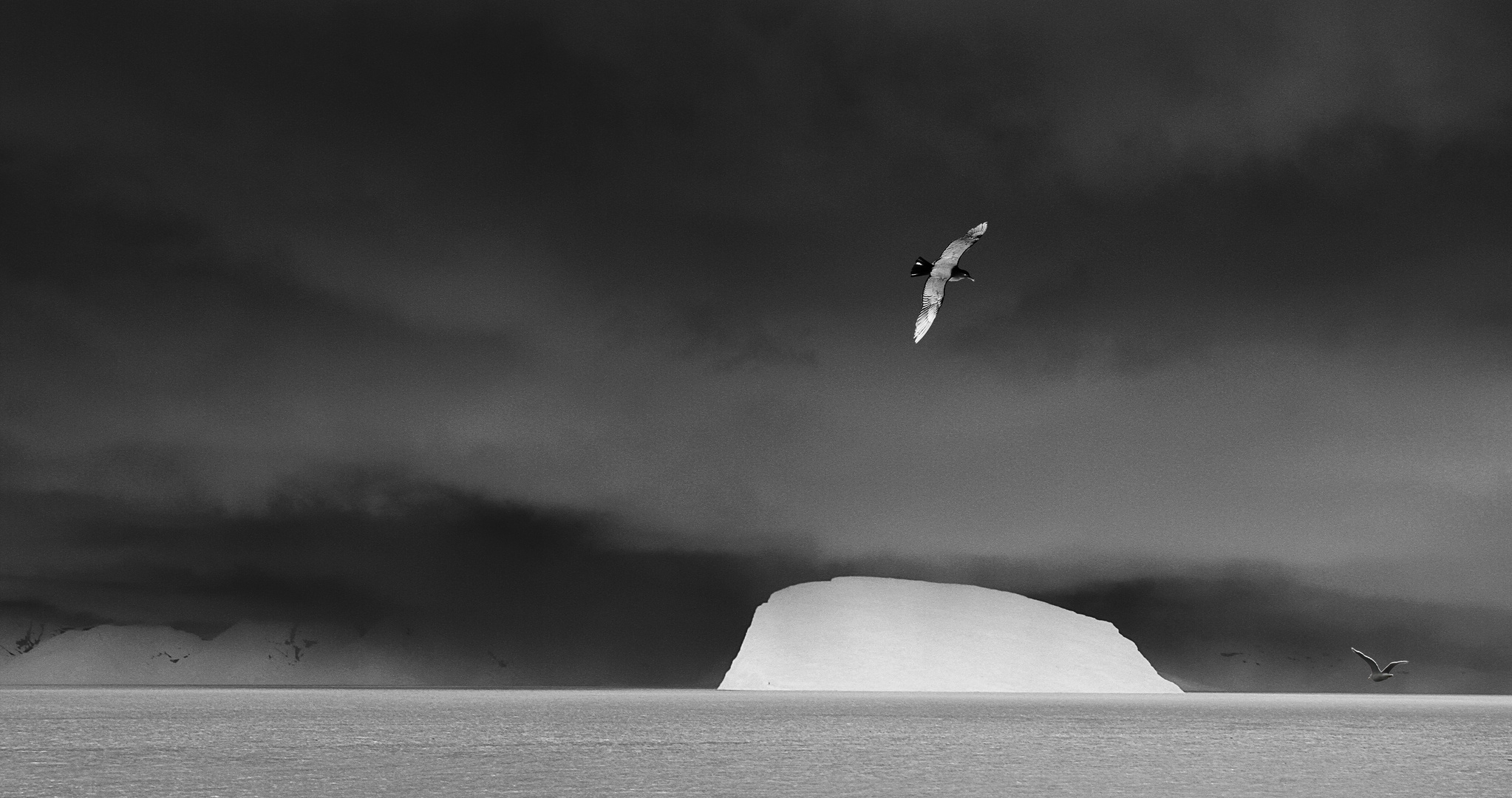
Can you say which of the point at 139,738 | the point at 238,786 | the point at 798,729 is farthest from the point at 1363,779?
the point at 139,738

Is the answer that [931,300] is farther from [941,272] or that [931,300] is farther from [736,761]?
[736,761]

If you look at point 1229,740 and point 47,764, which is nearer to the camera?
point 47,764

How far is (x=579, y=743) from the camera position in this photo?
117375mm

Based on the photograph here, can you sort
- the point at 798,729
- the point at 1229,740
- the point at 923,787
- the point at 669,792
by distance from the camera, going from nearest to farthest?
the point at 669,792 → the point at 923,787 → the point at 1229,740 → the point at 798,729

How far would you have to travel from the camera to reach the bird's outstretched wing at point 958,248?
Result: 3350cm

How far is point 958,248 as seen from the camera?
112ft

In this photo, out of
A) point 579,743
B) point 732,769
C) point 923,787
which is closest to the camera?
point 923,787

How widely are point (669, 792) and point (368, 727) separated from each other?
4292 inches

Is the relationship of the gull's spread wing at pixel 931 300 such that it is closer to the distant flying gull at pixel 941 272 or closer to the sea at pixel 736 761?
the distant flying gull at pixel 941 272

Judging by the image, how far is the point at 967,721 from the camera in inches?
7480

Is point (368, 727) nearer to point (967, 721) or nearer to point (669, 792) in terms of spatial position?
point (967, 721)

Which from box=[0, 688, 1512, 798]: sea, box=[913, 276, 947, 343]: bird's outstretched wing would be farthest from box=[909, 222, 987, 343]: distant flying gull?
box=[0, 688, 1512, 798]: sea

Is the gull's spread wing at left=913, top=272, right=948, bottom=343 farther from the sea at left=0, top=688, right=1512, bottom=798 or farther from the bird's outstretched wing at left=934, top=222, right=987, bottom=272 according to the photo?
the sea at left=0, top=688, right=1512, bottom=798

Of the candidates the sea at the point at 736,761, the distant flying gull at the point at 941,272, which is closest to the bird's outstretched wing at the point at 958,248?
the distant flying gull at the point at 941,272
